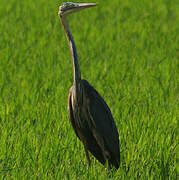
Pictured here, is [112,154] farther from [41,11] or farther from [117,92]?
[41,11]

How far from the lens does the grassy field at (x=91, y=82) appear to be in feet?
12.4

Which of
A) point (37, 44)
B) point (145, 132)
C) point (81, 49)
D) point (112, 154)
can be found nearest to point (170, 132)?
point (145, 132)

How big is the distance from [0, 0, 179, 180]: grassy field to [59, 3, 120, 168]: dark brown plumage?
167mm

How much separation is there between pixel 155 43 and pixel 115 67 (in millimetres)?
1509

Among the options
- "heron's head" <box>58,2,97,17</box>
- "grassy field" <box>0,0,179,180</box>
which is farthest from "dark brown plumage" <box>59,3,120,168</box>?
"grassy field" <box>0,0,179,180</box>

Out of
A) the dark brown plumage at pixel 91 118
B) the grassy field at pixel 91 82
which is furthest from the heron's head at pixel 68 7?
the grassy field at pixel 91 82

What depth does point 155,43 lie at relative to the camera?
756cm

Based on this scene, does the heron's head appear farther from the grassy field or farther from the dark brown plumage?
the grassy field

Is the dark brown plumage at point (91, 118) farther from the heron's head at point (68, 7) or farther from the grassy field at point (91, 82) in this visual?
the grassy field at point (91, 82)

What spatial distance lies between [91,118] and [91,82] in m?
2.13

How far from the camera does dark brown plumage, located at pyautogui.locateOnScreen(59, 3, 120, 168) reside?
11.3 feet

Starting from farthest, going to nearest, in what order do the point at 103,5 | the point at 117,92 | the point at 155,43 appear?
the point at 103,5
the point at 155,43
the point at 117,92

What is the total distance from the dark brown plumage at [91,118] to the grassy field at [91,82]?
0.55 ft

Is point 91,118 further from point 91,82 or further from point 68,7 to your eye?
point 91,82
